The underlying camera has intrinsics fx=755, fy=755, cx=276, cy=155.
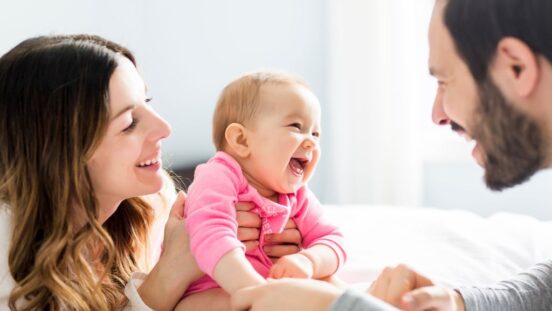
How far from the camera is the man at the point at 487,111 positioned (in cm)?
124

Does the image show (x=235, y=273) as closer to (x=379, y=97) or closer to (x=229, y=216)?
(x=229, y=216)

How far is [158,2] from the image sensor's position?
2977 millimetres

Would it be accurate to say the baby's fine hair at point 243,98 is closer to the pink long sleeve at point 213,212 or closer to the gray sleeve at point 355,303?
the pink long sleeve at point 213,212

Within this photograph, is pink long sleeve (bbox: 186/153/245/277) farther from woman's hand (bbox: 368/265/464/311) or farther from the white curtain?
the white curtain

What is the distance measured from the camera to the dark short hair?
124cm

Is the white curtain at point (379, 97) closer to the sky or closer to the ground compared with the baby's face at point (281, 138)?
closer to the ground

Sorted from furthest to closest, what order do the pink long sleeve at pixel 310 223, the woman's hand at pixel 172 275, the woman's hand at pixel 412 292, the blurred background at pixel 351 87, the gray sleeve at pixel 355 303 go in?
the blurred background at pixel 351 87 → the pink long sleeve at pixel 310 223 → the woman's hand at pixel 172 275 → the woman's hand at pixel 412 292 → the gray sleeve at pixel 355 303

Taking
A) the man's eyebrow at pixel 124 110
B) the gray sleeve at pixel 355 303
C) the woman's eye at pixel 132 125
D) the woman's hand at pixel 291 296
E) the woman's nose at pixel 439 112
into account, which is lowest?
the woman's hand at pixel 291 296

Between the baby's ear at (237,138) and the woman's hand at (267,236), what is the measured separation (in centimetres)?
11

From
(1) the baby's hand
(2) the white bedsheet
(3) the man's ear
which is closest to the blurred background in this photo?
(2) the white bedsheet

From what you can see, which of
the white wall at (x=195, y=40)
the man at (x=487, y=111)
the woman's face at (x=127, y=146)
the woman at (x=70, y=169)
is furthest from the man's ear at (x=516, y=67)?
the white wall at (x=195, y=40)

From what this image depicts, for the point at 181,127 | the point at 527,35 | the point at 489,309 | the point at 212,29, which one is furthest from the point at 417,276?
the point at 212,29

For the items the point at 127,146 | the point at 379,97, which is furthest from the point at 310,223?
the point at 379,97

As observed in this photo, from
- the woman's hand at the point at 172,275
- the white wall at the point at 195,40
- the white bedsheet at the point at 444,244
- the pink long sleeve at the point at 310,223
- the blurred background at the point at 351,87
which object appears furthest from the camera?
the blurred background at the point at 351,87
